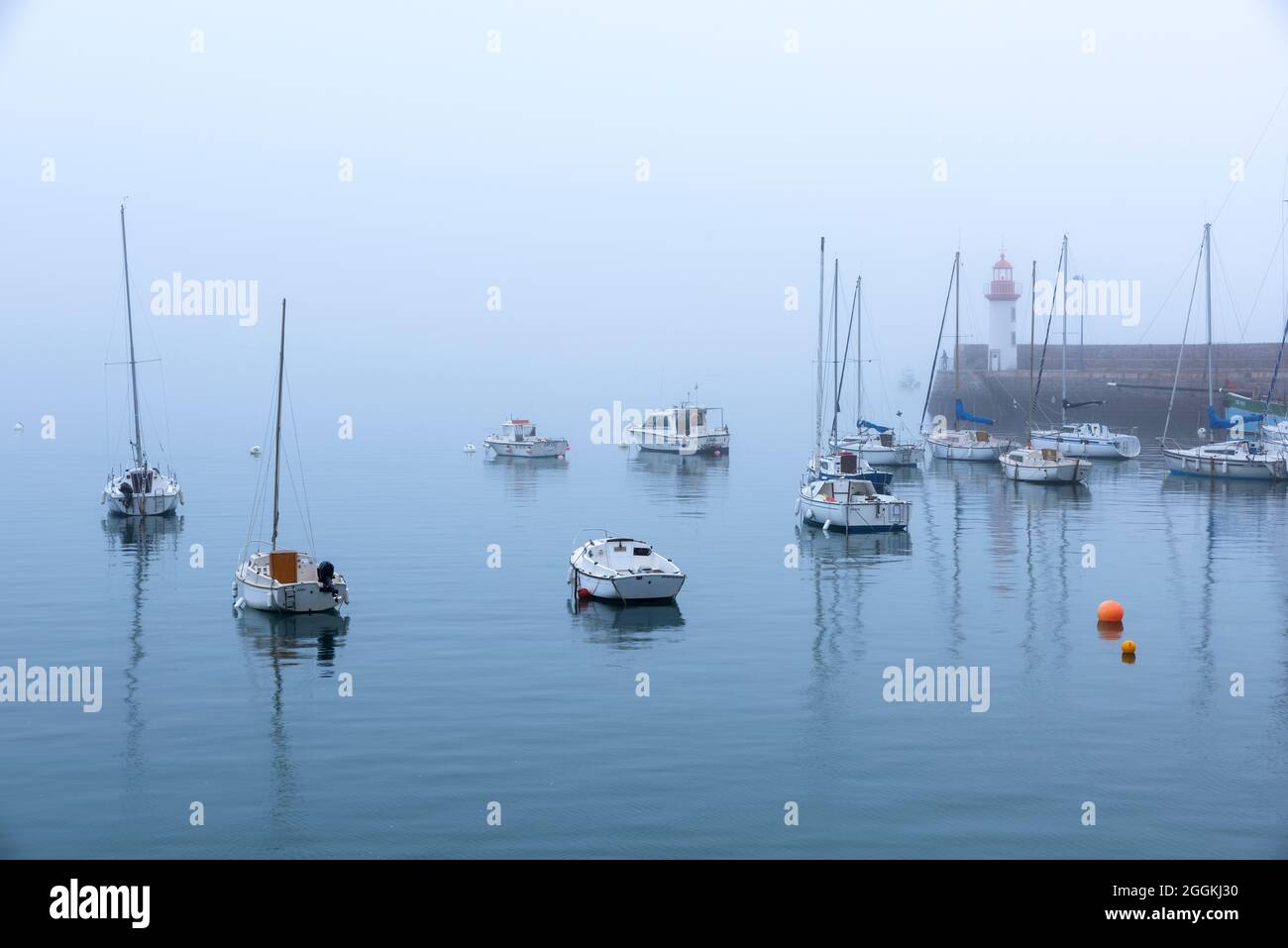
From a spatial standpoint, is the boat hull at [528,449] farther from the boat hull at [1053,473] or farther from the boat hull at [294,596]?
the boat hull at [294,596]

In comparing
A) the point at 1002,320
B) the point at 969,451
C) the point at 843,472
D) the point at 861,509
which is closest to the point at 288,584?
the point at 861,509

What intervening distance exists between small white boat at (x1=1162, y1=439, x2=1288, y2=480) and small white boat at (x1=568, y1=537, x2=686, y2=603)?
61.6 meters

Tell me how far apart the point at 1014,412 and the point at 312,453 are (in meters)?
88.6

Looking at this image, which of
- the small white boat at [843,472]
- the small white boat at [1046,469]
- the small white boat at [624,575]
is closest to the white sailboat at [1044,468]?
the small white boat at [1046,469]

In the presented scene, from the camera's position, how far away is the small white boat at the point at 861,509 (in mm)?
66594

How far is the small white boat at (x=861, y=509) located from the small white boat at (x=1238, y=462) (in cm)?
3799

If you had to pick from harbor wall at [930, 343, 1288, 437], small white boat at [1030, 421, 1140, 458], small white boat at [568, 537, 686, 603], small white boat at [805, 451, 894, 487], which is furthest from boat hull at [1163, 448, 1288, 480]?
Result: small white boat at [568, 537, 686, 603]

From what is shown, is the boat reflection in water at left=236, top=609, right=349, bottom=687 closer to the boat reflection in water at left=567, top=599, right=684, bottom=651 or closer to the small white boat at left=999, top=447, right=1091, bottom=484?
the boat reflection in water at left=567, top=599, right=684, bottom=651

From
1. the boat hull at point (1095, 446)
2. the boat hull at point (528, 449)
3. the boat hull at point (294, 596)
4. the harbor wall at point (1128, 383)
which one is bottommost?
the boat hull at point (528, 449)

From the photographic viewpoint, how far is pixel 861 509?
66.6 meters

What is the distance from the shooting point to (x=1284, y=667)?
3656 cm

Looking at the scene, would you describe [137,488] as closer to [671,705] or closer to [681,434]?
[671,705]

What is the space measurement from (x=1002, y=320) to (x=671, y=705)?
167m
